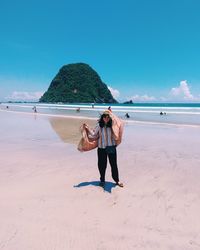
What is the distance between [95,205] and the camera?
15.9ft

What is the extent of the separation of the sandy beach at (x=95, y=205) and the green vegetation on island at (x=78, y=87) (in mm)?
159817

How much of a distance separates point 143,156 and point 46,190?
4.59 meters

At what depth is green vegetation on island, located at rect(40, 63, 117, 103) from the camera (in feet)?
556

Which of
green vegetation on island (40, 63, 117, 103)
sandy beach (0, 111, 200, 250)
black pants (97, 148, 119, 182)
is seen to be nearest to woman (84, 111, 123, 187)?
black pants (97, 148, 119, 182)

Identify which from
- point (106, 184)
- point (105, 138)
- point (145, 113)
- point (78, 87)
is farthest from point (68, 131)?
point (78, 87)

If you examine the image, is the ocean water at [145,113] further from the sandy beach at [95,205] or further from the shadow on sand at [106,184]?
the sandy beach at [95,205]

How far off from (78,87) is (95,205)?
173635mm

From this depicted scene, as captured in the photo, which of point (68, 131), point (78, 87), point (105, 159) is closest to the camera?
point (105, 159)

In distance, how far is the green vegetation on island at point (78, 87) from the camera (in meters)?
169

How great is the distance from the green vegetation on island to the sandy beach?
524 ft

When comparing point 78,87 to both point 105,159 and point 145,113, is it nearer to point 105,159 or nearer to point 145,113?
point 145,113

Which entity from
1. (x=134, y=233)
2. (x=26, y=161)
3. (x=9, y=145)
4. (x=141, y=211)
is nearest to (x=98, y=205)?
(x=141, y=211)

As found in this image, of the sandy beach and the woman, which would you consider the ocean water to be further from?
the sandy beach

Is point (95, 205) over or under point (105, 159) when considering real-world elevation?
under
